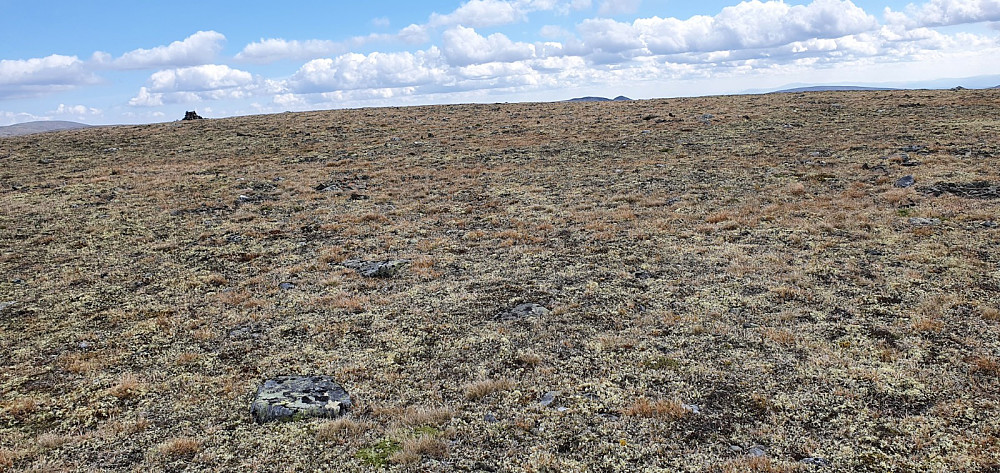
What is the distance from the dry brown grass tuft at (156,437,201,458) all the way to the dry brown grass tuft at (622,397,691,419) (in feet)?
22.6

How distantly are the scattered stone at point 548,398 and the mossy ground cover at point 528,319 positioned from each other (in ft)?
0.27

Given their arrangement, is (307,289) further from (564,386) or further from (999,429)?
(999,429)

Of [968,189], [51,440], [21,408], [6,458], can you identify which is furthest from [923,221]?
[21,408]

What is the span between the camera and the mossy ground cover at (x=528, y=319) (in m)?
8.66

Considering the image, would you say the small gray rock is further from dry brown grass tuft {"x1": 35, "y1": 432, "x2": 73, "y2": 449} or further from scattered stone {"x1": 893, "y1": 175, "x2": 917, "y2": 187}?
scattered stone {"x1": 893, "y1": 175, "x2": 917, "y2": 187}

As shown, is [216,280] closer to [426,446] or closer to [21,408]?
[21,408]

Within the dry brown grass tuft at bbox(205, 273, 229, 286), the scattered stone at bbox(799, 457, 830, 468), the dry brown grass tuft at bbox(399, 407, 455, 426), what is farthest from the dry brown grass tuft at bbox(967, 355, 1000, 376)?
the dry brown grass tuft at bbox(205, 273, 229, 286)

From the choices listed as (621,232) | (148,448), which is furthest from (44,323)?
(621,232)

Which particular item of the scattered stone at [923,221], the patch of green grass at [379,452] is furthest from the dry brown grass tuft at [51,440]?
the scattered stone at [923,221]

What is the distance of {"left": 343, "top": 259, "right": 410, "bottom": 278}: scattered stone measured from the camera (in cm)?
1716

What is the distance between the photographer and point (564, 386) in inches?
404

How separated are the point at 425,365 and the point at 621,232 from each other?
11.3 metres

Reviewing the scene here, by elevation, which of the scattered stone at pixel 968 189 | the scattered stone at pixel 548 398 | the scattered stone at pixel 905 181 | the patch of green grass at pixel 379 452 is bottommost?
the patch of green grass at pixel 379 452

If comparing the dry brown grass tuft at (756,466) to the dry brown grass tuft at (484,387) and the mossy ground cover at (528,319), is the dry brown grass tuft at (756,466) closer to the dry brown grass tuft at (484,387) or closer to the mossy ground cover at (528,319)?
the mossy ground cover at (528,319)
